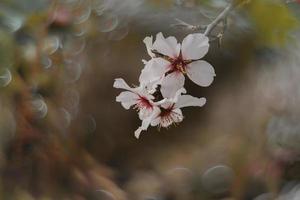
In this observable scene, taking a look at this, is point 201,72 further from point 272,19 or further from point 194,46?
point 272,19

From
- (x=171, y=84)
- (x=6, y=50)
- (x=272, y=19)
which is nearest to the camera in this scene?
(x=171, y=84)

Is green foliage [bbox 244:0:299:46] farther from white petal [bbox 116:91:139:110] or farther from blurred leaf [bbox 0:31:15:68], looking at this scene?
blurred leaf [bbox 0:31:15:68]

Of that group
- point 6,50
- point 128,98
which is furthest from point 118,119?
point 128,98

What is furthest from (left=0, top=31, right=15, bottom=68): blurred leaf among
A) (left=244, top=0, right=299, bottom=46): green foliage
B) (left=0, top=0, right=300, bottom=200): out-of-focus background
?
(left=244, top=0, right=299, bottom=46): green foliage

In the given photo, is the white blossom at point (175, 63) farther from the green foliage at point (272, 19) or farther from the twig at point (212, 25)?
the green foliage at point (272, 19)

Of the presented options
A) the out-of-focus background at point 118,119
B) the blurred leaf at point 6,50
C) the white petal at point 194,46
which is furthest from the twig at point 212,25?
the blurred leaf at point 6,50

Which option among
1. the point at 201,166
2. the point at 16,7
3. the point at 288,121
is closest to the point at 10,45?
the point at 16,7

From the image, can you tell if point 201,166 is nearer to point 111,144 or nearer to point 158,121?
point 111,144

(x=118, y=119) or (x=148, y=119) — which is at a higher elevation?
(x=118, y=119)
